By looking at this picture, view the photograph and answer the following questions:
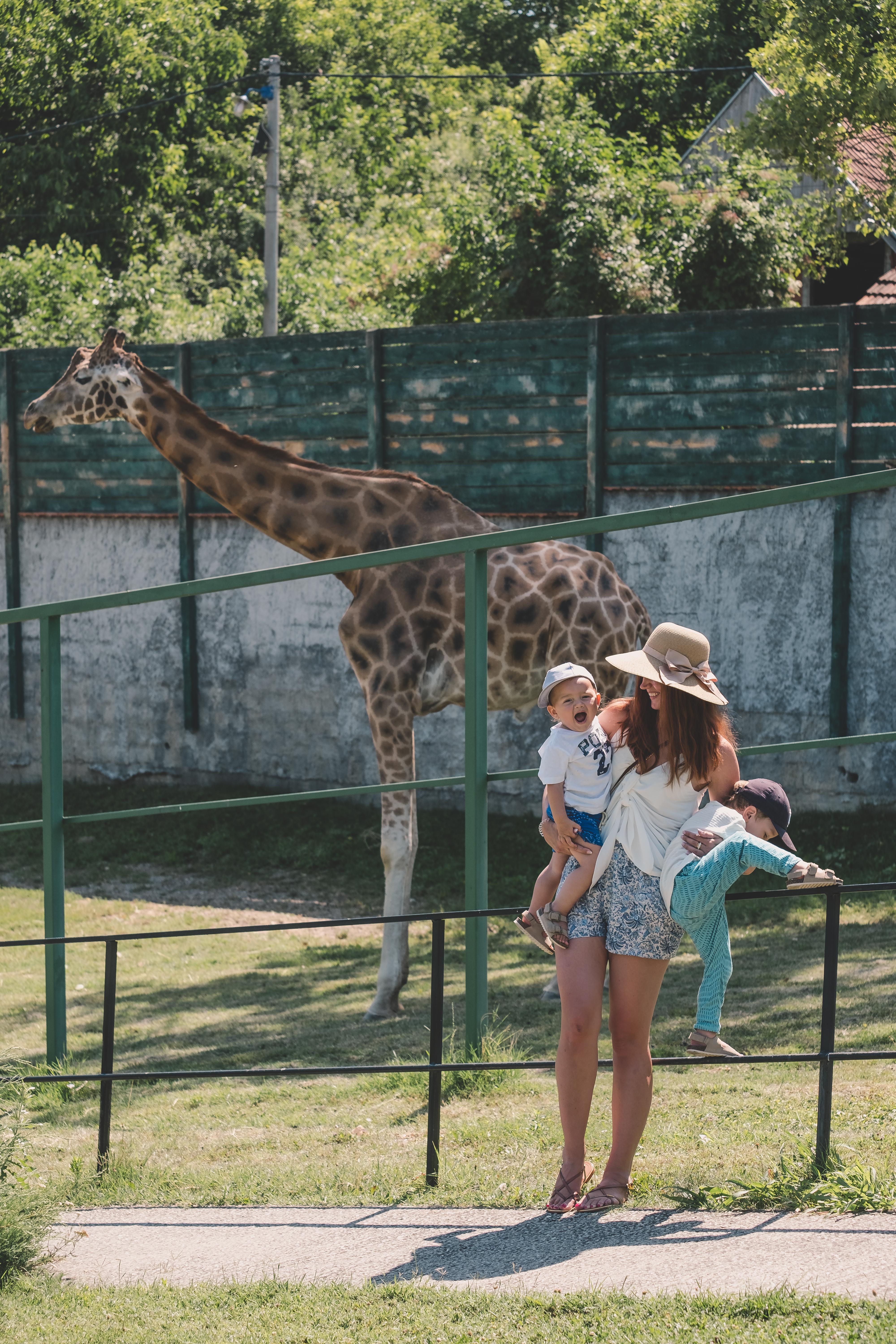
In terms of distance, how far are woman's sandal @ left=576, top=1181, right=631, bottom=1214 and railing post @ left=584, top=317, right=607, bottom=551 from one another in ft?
21.3

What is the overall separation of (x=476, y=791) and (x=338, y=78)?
107 ft

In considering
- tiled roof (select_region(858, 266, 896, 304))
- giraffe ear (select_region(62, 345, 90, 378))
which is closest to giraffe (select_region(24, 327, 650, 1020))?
giraffe ear (select_region(62, 345, 90, 378))

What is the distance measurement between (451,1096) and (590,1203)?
1691mm

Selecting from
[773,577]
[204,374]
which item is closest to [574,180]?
[204,374]

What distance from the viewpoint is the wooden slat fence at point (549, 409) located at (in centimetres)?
968

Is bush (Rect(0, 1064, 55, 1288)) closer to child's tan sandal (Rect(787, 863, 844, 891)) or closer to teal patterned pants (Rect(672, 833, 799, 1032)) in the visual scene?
teal patterned pants (Rect(672, 833, 799, 1032))

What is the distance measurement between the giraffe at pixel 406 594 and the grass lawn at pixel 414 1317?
361cm

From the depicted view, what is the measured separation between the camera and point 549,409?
34.9 feet

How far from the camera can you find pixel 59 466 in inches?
507

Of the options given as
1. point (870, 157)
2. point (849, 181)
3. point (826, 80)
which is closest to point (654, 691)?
point (826, 80)

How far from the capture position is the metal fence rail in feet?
15.4

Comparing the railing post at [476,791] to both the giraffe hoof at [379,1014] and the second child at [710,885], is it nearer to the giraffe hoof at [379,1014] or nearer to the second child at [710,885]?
the giraffe hoof at [379,1014]

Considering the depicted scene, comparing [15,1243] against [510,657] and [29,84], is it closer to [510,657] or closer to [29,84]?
[510,657]

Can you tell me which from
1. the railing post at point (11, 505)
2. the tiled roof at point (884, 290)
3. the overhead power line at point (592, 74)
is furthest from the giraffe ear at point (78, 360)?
the overhead power line at point (592, 74)
